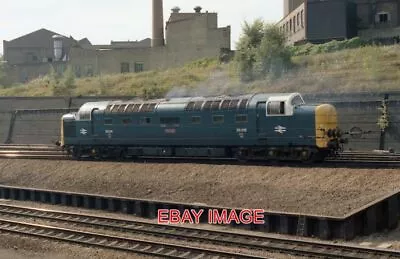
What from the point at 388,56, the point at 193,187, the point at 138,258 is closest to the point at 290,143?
the point at 193,187

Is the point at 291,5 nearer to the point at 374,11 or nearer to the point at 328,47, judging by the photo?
the point at 374,11

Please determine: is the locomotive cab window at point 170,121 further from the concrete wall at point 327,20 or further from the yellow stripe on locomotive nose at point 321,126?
the concrete wall at point 327,20

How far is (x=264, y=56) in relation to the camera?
5575 centimetres

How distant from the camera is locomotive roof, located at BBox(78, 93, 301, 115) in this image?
2770cm

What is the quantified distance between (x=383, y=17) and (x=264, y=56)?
2633 cm

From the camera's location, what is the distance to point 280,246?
55.9 ft

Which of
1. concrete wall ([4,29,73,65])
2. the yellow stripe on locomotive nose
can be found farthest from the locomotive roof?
concrete wall ([4,29,73,65])

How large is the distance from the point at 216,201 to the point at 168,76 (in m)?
41.8

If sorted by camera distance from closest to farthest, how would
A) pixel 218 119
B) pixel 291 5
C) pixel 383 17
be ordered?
pixel 218 119, pixel 383 17, pixel 291 5

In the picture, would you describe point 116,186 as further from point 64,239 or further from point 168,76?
point 168,76

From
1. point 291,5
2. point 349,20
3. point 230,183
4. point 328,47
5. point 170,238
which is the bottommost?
point 170,238

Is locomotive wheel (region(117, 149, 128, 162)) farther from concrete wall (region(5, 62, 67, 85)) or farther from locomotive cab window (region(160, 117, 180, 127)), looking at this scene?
concrete wall (region(5, 62, 67, 85))

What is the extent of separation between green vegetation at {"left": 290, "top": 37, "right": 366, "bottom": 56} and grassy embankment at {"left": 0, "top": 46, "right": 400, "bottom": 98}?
423 cm

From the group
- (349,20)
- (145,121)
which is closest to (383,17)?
(349,20)
